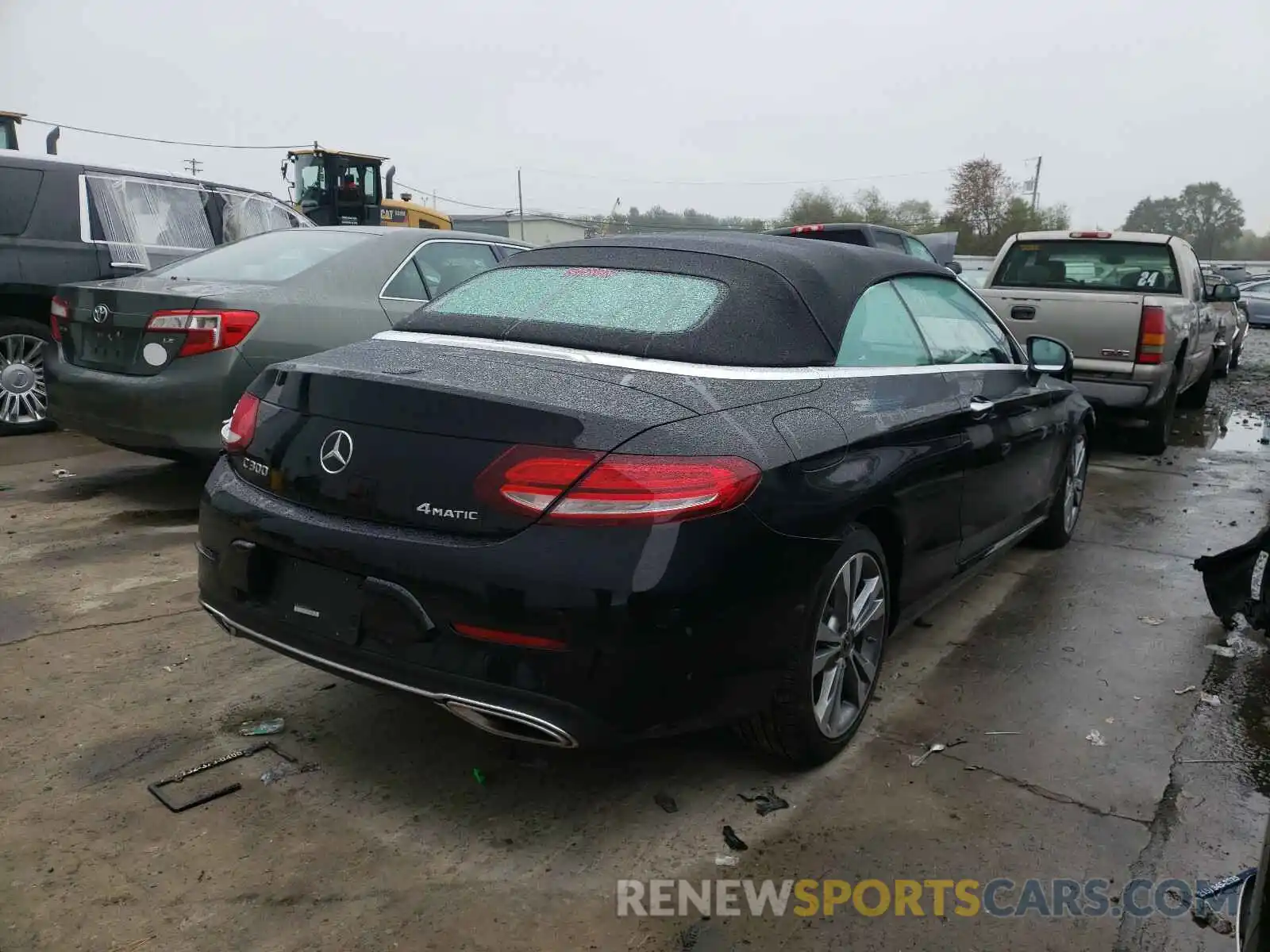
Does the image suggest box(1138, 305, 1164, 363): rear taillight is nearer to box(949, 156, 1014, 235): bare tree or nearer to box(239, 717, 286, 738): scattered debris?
box(239, 717, 286, 738): scattered debris

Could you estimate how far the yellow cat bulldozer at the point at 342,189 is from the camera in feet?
66.9

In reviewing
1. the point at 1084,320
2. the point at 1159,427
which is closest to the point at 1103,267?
the point at 1084,320

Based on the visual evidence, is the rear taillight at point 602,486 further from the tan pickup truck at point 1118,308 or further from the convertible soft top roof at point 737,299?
the tan pickup truck at point 1118,308

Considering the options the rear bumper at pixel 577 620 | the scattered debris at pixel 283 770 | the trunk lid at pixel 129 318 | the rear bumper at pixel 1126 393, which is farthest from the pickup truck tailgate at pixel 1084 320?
the scattered debris at pixel 283 770

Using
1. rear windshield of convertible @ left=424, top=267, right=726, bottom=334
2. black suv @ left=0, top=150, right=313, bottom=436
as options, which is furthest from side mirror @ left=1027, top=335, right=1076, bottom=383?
black suv @ left=0, top=150, right=313, bottom=436

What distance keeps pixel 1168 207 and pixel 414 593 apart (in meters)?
87.9

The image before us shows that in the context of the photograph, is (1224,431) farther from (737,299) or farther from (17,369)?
(17,369)

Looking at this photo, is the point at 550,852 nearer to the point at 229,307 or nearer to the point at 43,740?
the point at 43,740

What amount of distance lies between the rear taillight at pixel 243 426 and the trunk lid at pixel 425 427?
54 mm

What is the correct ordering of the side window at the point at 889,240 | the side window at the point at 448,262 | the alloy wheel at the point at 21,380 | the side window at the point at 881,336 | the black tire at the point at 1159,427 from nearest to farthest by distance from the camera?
the side window at the point at 881,336, the side window at the point at 448,262, the alloy wheel at the point at 21,380, the black tire at the point at 1159,427, the side window at the point at 889,240

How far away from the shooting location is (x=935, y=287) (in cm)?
417

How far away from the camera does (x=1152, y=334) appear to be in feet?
25.1

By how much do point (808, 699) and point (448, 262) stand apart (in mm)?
4182

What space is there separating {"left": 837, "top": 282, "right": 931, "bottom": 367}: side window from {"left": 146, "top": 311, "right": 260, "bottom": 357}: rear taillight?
3232 millimetres
